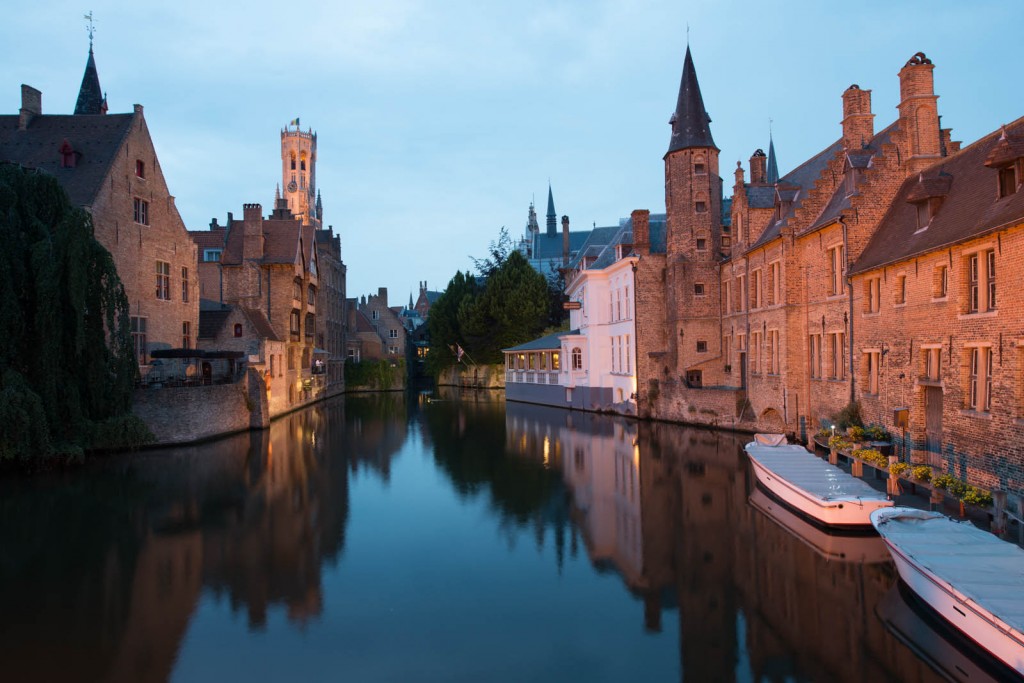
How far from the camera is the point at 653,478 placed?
826 inches

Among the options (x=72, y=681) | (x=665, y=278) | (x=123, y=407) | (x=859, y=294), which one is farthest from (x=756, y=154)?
(x=72, y=681)

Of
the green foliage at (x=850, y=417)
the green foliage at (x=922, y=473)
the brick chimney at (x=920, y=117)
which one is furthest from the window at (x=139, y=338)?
the brick chimney at (x=920, y=117)

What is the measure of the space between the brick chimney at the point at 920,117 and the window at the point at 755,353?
30.1 ft

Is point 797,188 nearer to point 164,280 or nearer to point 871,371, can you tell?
point 871,371

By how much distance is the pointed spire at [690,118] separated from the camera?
35.2 metres

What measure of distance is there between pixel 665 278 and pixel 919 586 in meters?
27.6

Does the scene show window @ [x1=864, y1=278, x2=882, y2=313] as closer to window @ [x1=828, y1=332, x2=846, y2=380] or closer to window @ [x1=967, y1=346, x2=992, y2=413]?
window @ [x1=828, y1=332, x2=846, y2=380]

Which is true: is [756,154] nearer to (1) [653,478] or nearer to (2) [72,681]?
(1) [653,478]

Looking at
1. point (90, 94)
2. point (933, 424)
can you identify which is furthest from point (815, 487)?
point (90, 94)

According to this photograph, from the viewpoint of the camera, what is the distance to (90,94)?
4725 centimetres

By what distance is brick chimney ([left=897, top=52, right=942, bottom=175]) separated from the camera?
23.0m

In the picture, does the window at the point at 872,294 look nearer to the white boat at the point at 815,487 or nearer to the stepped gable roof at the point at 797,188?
the white boat at the point at 815,487

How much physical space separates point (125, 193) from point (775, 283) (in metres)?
26.4

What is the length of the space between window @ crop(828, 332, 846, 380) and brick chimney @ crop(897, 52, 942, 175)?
5621 mm
